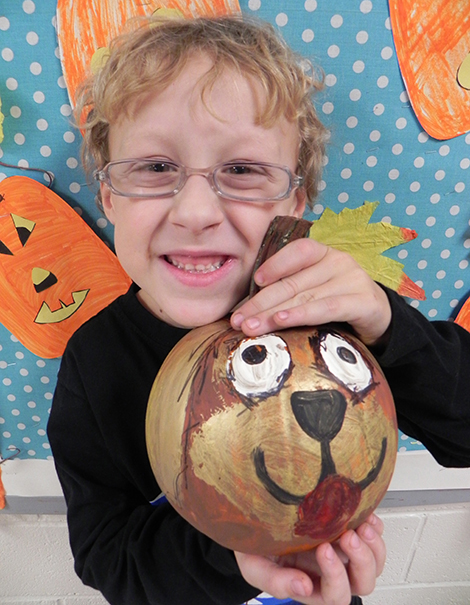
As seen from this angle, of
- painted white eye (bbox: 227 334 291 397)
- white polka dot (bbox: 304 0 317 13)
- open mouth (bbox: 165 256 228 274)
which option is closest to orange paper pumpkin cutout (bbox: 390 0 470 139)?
white polka dot (bbox: 304 0 317 13)

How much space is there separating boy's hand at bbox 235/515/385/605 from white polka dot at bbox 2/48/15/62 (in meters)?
0.85

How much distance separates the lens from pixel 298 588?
483 mm

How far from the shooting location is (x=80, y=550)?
2.33ft

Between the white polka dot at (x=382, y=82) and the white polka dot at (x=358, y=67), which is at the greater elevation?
the white polka dot at (x=358, y=67)

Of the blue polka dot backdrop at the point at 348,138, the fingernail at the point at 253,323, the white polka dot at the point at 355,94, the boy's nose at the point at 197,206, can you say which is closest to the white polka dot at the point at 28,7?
the blue polka dot backdrop at the point at 348,138

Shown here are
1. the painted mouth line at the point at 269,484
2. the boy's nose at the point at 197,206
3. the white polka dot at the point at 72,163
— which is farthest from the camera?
the white polka dot at the point at 72,163

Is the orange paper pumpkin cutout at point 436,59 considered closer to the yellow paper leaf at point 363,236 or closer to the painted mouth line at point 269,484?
the yellow paper leaf at point 363,236

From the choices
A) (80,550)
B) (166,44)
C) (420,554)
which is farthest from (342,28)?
(420,554)

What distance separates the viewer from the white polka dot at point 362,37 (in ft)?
2.46

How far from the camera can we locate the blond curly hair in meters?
0.58

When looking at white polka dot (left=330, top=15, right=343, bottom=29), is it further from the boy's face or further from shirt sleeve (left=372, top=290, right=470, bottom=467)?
shirt sleeve (left=372, top=290, right=470, bottom=467)

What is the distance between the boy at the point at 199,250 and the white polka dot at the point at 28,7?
15 centimetres

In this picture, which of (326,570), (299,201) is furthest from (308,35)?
(326,570)

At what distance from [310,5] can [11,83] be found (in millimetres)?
526
